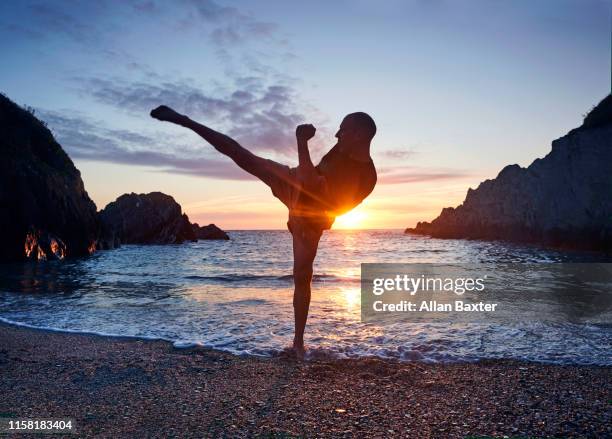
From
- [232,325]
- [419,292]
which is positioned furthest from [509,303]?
[232,325]

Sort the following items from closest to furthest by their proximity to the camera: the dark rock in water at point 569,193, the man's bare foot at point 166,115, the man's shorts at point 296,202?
1. the man's bare foot at point 166,115
2. the man's shorts at point 296,202
3. the dark rock in water at point 569,193

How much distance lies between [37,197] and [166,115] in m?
26.3

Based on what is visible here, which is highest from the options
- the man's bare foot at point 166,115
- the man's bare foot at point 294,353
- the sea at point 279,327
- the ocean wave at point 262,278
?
the man's bare foot at point 166,115

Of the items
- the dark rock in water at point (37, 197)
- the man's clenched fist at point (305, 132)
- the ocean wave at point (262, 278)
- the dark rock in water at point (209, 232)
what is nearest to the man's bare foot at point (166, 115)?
the man's clenched fist at point (305, 132)

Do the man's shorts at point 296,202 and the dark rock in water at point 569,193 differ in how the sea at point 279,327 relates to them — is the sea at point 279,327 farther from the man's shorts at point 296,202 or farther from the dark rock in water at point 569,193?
the dark rock in water at point 569,193

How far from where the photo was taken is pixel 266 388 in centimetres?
387

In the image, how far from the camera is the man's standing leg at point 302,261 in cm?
464

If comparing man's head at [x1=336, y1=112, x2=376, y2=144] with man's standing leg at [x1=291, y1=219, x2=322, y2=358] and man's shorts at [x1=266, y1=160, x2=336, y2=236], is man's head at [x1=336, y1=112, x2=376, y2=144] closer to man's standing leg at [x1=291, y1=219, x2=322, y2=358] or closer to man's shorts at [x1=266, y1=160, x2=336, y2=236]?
man's shorts at [x1=266, y1=160, x2=336, y2=236]

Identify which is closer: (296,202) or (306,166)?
(306,166)

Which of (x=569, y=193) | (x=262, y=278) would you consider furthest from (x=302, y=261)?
(x=569, y=193)

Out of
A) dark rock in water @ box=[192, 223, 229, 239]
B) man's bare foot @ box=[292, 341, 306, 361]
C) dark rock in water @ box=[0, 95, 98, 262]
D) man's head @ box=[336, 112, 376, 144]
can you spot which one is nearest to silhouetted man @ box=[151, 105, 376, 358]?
man's head @ box=[336, 112, 376, 144]

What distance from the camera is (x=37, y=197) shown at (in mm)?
26047

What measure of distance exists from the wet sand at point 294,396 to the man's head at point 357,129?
2226mm

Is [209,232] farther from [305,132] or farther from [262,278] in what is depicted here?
[305,132]
